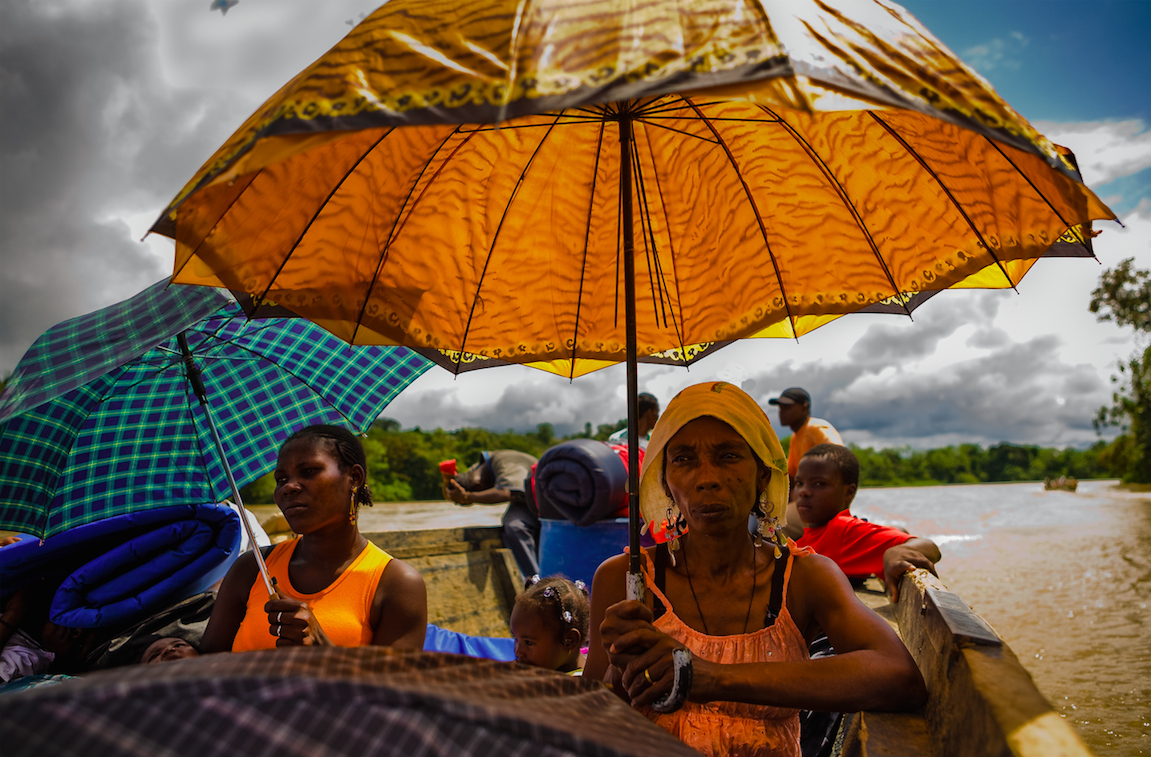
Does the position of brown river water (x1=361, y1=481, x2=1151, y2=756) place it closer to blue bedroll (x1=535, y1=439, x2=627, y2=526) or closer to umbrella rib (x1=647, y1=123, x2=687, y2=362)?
blue bedroll (x1=535, y1=439, x2=627, y2=526)

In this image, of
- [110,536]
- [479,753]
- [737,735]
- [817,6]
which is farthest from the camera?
[110,536]

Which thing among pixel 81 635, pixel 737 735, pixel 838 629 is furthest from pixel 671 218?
pixel 81 635

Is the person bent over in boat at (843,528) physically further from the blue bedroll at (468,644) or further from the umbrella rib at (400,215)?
the umbrella rib at (400,215)

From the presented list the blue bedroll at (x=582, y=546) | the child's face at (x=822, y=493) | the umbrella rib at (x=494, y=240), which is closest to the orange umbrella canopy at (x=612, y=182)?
the umbrella rib at (x=494, y=240)

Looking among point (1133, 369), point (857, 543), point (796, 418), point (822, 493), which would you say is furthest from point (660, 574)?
point (1133, 369)

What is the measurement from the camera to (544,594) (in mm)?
3252

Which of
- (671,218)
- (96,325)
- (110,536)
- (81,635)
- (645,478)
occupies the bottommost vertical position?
(81,635)

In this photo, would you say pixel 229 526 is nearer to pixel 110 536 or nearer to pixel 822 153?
pixel 110 536

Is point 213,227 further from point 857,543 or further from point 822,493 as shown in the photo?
point 822,493

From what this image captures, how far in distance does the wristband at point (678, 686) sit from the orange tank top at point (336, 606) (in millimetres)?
1107

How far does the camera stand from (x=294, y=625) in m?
1.97

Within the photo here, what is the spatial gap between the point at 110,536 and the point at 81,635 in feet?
1.51

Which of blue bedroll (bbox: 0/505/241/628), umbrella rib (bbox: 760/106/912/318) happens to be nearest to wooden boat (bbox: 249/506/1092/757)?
umbrella rib (bbox: 760/106/912/318)

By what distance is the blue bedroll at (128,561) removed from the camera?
3.19 metres
